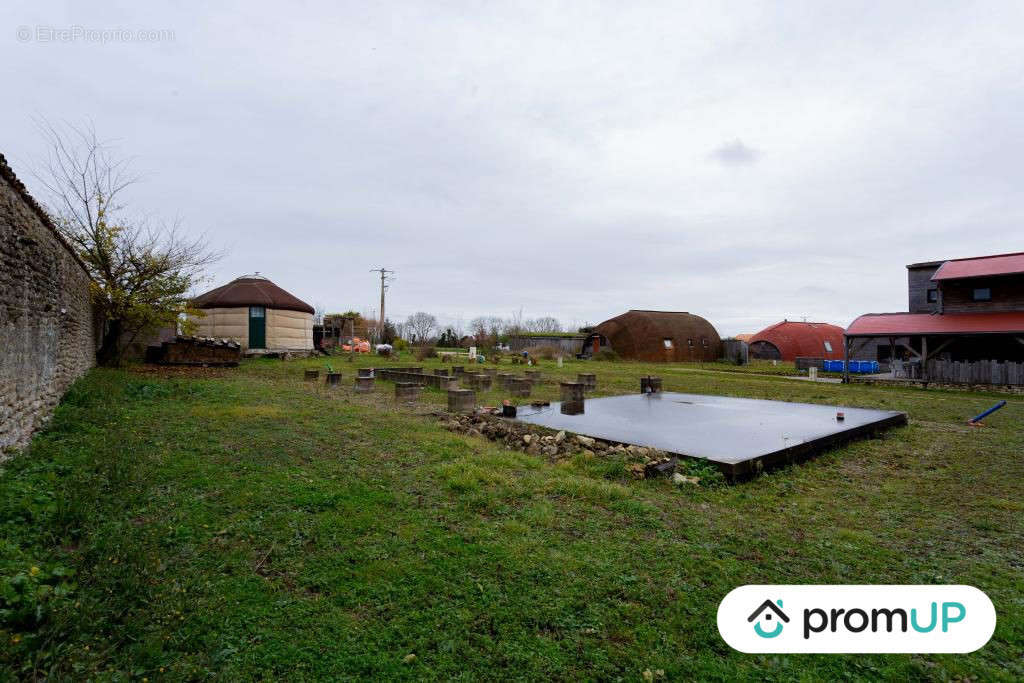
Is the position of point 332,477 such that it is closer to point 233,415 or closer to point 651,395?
point 233,415

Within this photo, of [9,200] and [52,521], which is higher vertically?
[9,200]

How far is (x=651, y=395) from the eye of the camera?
1239 cm

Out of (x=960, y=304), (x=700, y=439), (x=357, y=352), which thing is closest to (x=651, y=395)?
(x=700, y=439)

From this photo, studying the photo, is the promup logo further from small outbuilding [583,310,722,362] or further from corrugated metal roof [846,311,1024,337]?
small outbuilding [583,310,722,362]

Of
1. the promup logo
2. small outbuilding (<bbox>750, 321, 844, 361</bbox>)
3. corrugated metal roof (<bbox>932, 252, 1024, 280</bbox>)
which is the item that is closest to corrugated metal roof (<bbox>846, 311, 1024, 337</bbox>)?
corrugated metal roof (<bbox>932, 252, 1024, 280</bbox>)

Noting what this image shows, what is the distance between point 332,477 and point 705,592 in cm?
367

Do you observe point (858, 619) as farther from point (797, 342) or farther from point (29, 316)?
point (797, 342)

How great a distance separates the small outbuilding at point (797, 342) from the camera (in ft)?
108

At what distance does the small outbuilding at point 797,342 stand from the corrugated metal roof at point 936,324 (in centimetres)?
1380

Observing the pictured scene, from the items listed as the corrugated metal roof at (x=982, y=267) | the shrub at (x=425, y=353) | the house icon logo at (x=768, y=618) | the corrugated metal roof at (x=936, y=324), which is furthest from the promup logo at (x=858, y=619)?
the shrub at (x=425, y=353)

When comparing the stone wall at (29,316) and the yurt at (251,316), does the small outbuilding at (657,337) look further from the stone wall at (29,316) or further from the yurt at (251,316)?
the stone wall at (29,316)

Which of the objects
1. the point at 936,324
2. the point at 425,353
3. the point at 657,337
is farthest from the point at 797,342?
the point at 425,353

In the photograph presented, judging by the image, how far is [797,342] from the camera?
109ft

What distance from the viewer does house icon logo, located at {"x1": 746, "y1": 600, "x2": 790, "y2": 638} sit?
2.66 meters
